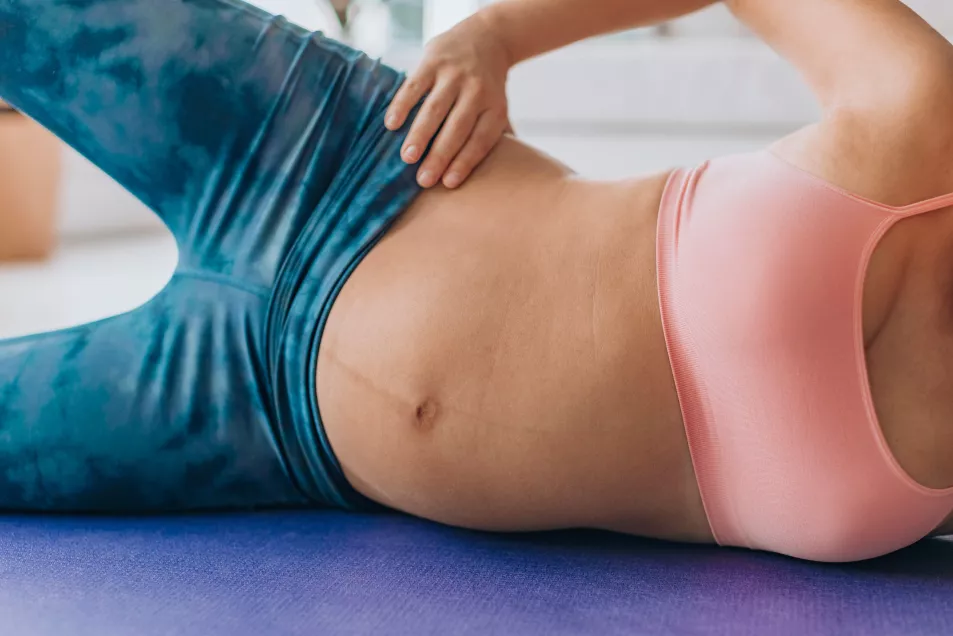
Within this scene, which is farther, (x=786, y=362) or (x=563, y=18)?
(x=563, y=18)

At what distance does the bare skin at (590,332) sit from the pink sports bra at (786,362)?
2 cm

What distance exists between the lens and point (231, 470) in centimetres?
90

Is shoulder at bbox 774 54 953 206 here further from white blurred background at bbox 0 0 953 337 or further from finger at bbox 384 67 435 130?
white blurred background at bbox 0 0 953 337

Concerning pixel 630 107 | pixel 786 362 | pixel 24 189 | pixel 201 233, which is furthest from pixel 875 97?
pixel 24 189

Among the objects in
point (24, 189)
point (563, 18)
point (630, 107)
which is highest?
point (563, 18)

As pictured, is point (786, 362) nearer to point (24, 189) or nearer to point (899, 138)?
point (899, 138)

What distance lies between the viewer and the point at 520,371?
0.78 m

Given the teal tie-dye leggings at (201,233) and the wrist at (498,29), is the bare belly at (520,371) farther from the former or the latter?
the wrist at (498,29)

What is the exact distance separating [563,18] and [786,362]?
1.33 feet

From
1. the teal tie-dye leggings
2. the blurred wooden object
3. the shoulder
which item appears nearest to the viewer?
the shoulder

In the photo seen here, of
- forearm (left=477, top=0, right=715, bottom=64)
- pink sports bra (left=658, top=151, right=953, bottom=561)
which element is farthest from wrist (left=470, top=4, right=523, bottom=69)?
pink sports bra (left=658, top=151, right=953, bottom=561)

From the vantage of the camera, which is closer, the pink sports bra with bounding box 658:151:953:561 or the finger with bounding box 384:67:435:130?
the pink sports bra with bounding box 658:151:953:561

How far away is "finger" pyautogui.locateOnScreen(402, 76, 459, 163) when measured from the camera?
0.88 metres

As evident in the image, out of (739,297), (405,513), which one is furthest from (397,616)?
(739,297)
